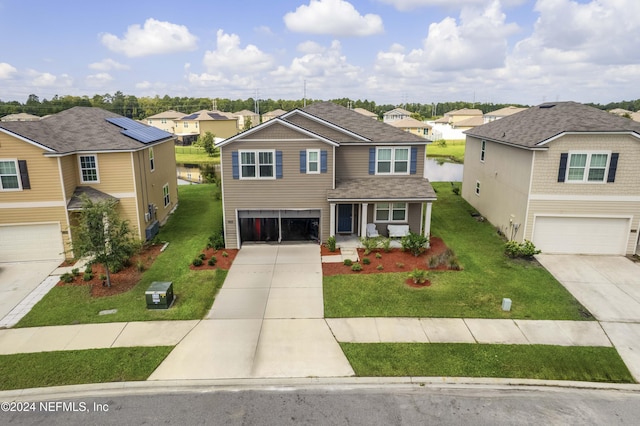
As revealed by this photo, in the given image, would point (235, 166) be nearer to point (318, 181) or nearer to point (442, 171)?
point (318, 181)

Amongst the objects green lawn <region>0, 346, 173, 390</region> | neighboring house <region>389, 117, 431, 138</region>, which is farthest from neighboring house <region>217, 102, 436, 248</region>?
neighboring house <region>389, 117, 431, 138</region>

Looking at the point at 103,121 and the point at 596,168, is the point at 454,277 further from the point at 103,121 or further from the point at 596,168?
the point at 103,121

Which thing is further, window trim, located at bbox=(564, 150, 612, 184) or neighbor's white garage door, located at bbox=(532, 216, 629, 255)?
neighbor's white garage door, located at bbox=(532, 216, 629, 255)

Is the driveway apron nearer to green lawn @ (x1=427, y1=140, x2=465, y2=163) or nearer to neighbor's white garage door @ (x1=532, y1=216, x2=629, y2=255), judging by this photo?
neighbor's white garage door @ (x1=532, y1=216, x2=629, y2=255)

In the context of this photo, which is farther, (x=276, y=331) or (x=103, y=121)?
(x=103, y=121)

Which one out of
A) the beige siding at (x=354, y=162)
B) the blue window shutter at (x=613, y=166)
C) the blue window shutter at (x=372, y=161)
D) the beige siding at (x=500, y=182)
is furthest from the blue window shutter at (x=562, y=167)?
the blue window shutter at (x=372, y=161)

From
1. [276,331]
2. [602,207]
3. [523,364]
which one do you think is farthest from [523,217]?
[276,331]

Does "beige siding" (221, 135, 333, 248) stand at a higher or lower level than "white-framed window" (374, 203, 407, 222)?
higher
